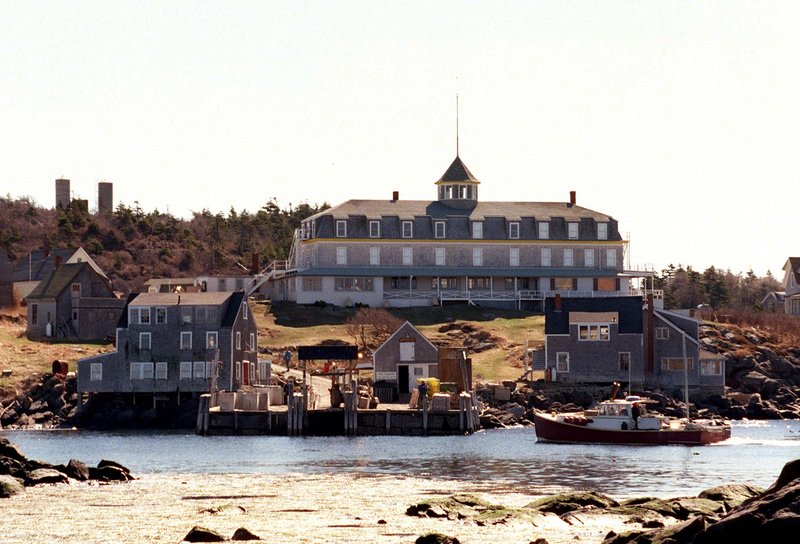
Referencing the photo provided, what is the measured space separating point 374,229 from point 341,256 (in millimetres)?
4014

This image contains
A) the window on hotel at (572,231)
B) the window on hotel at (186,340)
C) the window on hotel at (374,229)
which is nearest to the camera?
the window on hotel at (186,340)

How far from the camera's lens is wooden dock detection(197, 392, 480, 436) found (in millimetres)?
85812

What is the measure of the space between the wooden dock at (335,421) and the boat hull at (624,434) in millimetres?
7504

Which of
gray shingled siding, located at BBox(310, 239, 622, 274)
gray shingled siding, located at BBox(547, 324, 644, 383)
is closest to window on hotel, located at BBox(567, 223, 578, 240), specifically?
gray shingled siding, located at BBox(310, 239, 622, 274)

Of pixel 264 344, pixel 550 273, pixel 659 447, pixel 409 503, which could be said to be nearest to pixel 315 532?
pixel 409 503

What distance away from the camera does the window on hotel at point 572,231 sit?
138 meters

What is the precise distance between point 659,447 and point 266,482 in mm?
28766

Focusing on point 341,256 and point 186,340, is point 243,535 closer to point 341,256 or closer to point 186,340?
point 186,340

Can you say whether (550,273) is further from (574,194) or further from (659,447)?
(659,447)

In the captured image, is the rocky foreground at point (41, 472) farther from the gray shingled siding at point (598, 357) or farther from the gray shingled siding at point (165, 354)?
the gray shingled siding at point (598, 357)

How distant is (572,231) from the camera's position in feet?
453

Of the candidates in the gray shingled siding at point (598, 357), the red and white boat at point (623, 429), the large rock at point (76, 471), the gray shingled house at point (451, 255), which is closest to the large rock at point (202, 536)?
the large rock at point (76, 471)

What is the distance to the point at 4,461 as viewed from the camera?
51875 millimetres

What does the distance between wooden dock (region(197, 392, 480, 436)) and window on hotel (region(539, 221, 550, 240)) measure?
51.2m
